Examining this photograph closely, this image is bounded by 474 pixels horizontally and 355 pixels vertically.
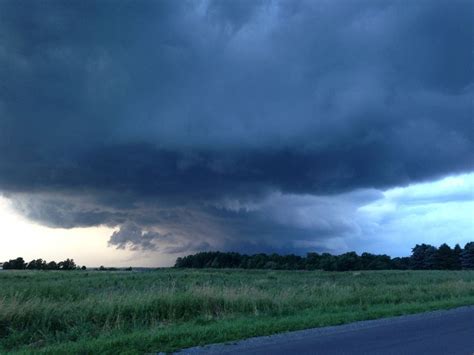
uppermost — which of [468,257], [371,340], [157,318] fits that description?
[468,257]

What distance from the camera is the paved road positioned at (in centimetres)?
989

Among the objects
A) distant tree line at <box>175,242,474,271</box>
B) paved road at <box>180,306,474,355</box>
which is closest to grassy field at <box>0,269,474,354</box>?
paved road at <box>180,306,474,355</box>

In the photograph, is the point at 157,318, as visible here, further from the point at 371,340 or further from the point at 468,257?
the point at 468,257

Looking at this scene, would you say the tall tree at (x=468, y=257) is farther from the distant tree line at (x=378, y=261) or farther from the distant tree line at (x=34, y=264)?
the distant tree line at (x=34, y=264)

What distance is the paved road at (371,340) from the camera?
9891 mm

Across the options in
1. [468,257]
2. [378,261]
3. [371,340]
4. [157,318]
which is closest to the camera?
[371,340]

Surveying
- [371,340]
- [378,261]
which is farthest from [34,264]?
[371,340]

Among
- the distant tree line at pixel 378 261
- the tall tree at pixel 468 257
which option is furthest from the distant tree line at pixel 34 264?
the tall tree at pixel 468 257

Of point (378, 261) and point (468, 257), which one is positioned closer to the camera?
point (468, 257)

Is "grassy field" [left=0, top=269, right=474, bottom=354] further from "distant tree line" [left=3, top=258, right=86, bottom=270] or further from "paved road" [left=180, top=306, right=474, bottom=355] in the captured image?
"distant tree line" [left=3, top=258, right=86, bottom=270]

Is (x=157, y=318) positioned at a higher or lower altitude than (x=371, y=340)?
higher

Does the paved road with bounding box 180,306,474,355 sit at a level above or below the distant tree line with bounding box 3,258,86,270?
below

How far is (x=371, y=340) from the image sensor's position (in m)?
11.2

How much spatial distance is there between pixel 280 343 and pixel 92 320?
642cm
